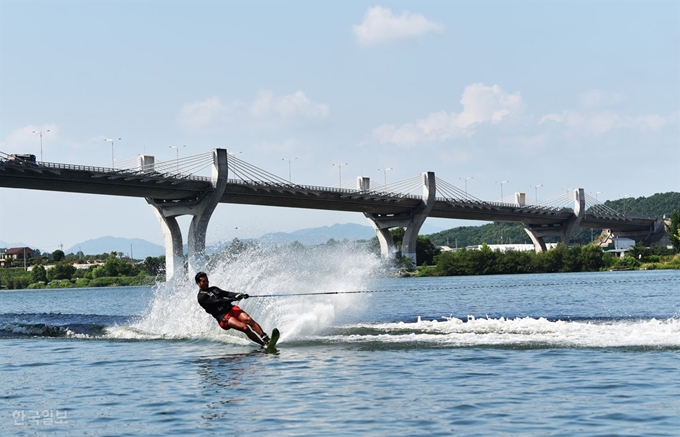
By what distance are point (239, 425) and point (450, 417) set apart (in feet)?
7.87

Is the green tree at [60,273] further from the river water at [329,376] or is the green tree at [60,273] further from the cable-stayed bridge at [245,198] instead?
the river water at [329,376]

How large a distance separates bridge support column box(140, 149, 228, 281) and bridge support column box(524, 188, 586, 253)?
61936 millimetres

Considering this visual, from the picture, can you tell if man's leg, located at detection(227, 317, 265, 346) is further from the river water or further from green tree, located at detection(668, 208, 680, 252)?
green tree, located at detection(668, 208, 680, 252)

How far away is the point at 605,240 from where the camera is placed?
175m

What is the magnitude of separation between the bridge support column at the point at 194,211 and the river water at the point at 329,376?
58287mm

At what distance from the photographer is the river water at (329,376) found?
1052 cm

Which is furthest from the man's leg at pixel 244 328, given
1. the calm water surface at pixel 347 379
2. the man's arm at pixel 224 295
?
the man's arm at pixel 224 295

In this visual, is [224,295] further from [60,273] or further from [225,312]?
[60,273]

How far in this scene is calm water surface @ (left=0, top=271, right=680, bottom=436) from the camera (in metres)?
10.5

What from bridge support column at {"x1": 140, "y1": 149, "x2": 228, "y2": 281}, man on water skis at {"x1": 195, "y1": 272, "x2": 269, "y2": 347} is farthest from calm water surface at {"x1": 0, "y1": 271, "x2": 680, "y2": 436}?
bridge support column at {"x1": 140, "y1": 149, "x2": 228, "y2": 281}

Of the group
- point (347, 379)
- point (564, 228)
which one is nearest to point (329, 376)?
point (347, 379)

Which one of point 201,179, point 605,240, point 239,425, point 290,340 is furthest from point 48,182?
point 605,240

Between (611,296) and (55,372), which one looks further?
(611,296)

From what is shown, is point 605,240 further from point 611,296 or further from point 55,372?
point 55,372
